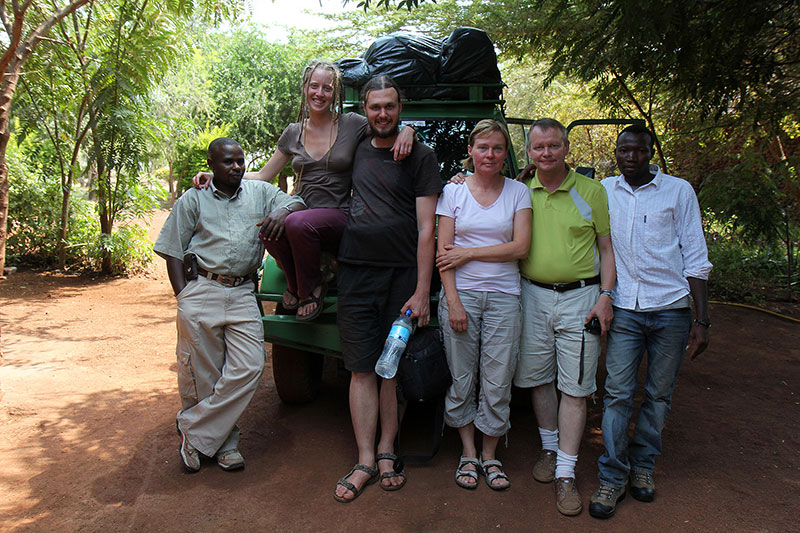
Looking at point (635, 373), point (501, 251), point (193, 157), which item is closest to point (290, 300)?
point (501, 251)

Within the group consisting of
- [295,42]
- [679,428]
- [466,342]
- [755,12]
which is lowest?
[679,428]

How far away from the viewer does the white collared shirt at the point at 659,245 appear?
3432 millimetres

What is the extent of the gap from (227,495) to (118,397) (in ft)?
6.86

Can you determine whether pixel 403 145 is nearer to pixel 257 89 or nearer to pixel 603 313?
pixel 603 313

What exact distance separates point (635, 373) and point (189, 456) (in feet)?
9.03

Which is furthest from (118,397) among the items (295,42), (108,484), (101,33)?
(295,42)

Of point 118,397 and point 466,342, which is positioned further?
point 118,397

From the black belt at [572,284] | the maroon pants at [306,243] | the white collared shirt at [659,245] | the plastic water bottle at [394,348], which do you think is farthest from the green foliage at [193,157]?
the white collared shirt at [659,245]

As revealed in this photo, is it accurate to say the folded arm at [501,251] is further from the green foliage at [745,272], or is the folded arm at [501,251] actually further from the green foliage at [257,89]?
the green foliage at [257,89]

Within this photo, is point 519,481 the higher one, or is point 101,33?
point 101,33

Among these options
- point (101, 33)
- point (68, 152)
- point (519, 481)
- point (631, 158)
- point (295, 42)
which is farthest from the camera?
point (295, 42)

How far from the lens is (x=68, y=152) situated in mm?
11125

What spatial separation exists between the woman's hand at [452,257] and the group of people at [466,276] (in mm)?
12

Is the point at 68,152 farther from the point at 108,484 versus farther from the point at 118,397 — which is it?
the point at 108,484
